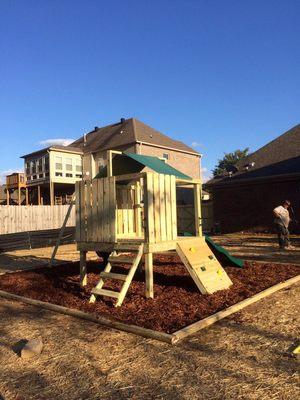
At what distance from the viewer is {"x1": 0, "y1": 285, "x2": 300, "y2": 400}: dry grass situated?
3.60m

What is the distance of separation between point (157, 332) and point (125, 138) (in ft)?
108

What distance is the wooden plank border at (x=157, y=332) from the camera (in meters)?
4.96

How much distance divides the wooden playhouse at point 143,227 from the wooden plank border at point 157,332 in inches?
24.5

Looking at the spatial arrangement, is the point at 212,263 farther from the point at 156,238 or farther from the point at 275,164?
the point at 275,164

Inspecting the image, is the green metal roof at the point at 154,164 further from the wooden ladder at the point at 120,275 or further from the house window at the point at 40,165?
the house window at the point at 40,165

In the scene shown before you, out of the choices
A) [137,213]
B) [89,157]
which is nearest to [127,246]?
[137,213]

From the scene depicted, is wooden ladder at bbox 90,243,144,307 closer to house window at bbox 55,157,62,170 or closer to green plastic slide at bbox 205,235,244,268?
green plastic slide at bbox 205,235,244,268

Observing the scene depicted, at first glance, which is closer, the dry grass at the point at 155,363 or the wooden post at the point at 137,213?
the dry grass at the point at 155,363

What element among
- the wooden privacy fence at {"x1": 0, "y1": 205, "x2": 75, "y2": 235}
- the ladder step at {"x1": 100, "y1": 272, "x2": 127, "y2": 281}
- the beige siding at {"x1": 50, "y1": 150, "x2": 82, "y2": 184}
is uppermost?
the beige siding at {"x1": 50, "y1": 150, "x2": 82, "y2": 184}

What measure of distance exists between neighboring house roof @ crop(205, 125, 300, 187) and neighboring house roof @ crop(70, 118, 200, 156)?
13290mm

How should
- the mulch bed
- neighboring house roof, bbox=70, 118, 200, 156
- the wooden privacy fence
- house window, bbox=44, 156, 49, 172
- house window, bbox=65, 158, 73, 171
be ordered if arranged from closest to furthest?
the mulch bed, the wooden privacy fence, neighboring house roof, bbox=70, 118, 200, 156, house window, bbox=44, 156, 49, 172, house window, bbox=65, 158, 73, 171

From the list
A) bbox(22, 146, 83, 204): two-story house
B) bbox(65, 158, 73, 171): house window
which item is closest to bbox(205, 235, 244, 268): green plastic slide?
bbox(22, 146, 83, 204): two-story house

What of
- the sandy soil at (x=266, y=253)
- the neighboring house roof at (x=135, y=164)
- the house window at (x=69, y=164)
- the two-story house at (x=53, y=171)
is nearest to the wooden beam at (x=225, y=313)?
the neighboring house roof at (x=135, y=164)

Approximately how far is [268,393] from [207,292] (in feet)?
11.9
